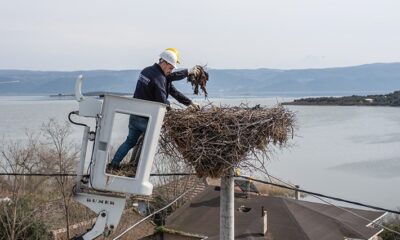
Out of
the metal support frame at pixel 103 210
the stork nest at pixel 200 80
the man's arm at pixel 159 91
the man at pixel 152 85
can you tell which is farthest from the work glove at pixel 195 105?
the metal support frame at pixel 103 210

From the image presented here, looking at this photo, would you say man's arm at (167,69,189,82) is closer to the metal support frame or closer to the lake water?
the metal support frame

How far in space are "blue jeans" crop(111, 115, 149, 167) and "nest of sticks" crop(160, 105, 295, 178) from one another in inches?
30.6

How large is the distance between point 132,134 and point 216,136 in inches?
48.9

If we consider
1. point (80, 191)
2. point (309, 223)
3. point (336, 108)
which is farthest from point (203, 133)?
point (336, 108)

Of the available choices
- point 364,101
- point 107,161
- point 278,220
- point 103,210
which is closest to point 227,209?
point 103,210

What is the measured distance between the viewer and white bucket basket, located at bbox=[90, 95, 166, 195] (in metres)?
5.92

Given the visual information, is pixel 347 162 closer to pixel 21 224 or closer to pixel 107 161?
pixel 21 224

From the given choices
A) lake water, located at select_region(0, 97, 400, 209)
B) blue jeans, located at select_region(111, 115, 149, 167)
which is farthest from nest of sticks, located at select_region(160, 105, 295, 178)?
lake water, located at select_region(0, 97, 400, 209)

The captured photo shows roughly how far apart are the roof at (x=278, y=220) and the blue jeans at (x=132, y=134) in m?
12.1

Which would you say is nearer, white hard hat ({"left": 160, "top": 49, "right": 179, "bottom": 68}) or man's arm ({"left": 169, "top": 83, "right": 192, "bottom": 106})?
white hard hat ({"left": 160, "top": 49, "right": 179, "bottom": 68})

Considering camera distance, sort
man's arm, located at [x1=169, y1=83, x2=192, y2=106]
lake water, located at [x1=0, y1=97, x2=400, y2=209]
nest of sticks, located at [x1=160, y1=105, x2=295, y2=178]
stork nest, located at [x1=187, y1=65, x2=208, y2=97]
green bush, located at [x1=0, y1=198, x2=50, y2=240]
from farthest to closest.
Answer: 1. lake water, located at [x1=0, y1=97, x2=400, y2=209]
2. green bush, located at [x1=0, y1=198, x2=50, y2=240]
3. stork nest, located at [x1=187, y1=65, x2=208, y2=97]
4. man's arm, located at [x1=169, y1=83, x2=192, y2=106]
5. nest of sticks, located at [x1=160, y1=105, x2=295, y2=178]

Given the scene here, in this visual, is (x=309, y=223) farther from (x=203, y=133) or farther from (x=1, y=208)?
(x=1, y=208)

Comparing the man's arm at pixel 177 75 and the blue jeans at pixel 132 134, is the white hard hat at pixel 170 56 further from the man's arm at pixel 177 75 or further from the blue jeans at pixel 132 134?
the blue jeans at pixel 132 134

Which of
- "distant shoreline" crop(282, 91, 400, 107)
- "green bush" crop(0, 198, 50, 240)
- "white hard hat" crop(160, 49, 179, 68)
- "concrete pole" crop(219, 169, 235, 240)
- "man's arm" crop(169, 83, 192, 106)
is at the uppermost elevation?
"distant shoreline" crop(282, 91, 400, 107)
